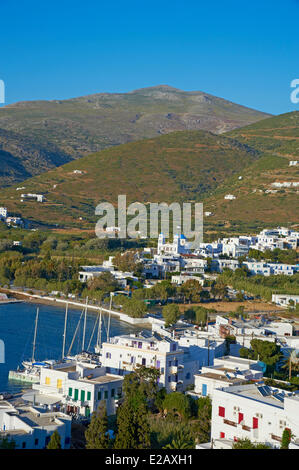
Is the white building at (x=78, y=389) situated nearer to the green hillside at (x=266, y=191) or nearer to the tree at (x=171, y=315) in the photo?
the tree at (x=171, y=315)

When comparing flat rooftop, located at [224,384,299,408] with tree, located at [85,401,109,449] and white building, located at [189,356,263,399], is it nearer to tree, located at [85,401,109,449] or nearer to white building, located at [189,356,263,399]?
white building, located at [189,356,263,399]

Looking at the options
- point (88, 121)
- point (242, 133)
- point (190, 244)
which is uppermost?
point (88, 121)

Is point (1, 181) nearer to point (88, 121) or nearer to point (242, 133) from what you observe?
point (242, 133)

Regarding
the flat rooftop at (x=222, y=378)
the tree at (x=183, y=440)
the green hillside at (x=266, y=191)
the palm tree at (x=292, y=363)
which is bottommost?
the tree at (x=183, y=440)

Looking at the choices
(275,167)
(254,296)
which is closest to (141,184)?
(275,167)

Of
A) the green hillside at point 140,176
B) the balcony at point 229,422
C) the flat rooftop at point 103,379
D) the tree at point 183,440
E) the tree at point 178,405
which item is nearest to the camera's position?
the tree at point 183,440

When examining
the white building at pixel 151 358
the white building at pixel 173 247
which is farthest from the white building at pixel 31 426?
the white building at pixel 173 247

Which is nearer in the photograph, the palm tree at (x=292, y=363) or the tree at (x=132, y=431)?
the tree at (x=132, y=431)
